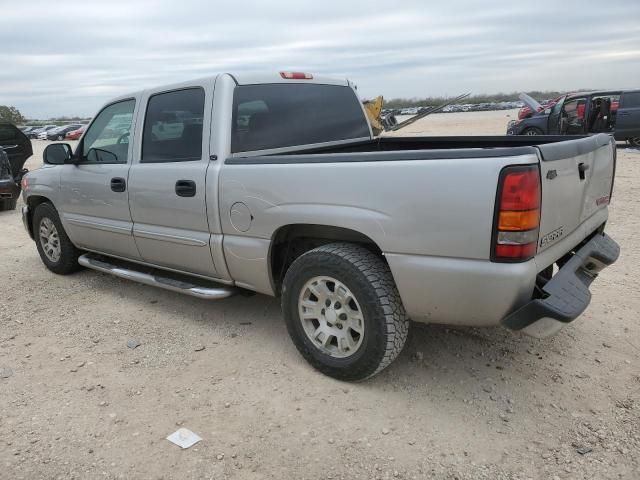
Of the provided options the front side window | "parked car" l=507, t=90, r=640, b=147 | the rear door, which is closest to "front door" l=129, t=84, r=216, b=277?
the front side window

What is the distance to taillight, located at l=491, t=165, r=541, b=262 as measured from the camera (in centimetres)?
246

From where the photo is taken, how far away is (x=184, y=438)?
110 inches

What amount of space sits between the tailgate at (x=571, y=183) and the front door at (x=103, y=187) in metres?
3.11

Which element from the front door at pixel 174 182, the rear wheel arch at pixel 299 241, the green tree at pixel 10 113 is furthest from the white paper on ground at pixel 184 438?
the green tree at pixel 10 113

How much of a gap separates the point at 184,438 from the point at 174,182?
1.82 meters

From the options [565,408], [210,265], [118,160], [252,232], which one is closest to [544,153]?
[565,408]

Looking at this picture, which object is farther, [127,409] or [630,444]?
[127,409]

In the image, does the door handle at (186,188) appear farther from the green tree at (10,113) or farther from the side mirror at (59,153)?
the green tree at (10,113)

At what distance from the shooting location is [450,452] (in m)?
2.60

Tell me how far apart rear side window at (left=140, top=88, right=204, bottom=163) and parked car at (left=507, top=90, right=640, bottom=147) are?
13418 mm

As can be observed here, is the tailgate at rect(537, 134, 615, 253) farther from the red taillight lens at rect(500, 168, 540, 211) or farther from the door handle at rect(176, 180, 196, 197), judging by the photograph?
the door handle at rect(176, 180, 196, 197)

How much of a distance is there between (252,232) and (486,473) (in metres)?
1.92

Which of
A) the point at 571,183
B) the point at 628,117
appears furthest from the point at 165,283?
the point at 628,117

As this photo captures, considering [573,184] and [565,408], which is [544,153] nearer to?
[573,184]
